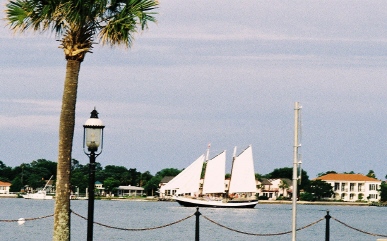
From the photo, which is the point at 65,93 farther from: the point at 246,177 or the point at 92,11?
the point at 246,177

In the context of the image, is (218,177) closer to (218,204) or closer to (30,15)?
(218,204)

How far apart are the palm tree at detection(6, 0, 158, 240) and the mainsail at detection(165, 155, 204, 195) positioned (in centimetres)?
8959

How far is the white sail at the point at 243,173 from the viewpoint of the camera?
107 m

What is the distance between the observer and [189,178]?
112688 millimetres

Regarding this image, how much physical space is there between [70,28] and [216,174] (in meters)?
94.1

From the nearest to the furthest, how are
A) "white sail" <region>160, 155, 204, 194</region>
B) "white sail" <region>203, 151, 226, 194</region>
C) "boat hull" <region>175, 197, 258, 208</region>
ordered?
"white sail" <region>160, 155, 204, 194</region> < "white sail" <region>203, 151, 226, 194</region> < "boat hull" <region>175, 197, 258, 208</region>

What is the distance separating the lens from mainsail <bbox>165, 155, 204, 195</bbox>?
11044cm

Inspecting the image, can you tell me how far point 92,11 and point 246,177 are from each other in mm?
90163

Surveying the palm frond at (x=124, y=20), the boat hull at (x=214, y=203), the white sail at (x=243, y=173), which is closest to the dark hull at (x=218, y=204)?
the boat hull at (x=214, y=203)

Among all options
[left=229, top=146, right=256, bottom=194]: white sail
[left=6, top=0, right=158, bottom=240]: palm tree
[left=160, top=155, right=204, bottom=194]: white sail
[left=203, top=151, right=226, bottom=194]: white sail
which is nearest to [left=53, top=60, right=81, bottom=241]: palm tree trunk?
[left=6, top=0, right=158, bottom=240]: palm tree

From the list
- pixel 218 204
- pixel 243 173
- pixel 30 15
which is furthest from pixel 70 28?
pixel 218 204

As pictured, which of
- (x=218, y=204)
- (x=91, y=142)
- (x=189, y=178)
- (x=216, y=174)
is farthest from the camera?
(x=218, y=204)

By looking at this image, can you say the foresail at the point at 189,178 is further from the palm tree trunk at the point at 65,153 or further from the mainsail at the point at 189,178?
the palm tree trunk at the point at 65,153

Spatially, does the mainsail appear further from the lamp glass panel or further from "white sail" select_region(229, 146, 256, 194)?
the lamp glass panel
